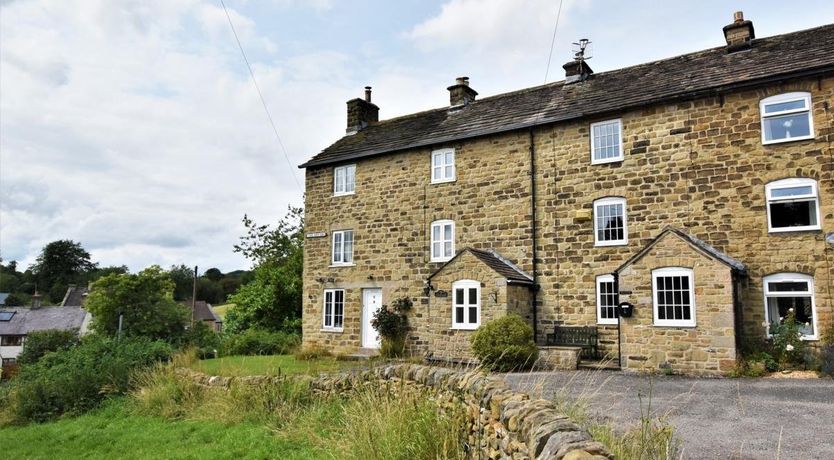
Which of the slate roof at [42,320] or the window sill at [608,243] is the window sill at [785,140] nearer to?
the window sill at [608,243]

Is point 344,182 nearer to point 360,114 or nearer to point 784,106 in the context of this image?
point 360,114

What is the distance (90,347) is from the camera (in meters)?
17.2

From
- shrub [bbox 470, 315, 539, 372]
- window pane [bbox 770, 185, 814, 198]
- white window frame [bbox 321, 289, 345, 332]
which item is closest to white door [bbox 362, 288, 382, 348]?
white window frame [bbox 321, 289, 345, 332]

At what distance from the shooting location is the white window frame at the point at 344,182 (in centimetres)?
2183

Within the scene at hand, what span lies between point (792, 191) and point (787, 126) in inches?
67.9

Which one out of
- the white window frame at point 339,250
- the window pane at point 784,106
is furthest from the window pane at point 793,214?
the white window frame at point 339,250

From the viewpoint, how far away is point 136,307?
96.7 ft

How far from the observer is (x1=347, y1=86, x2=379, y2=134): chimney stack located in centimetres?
2433

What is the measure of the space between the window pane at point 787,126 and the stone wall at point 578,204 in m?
0.22

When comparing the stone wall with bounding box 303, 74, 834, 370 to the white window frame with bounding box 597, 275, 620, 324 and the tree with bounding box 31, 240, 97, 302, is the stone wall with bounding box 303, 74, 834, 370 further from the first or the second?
the tree with bounding box 31, 240, 97, 302

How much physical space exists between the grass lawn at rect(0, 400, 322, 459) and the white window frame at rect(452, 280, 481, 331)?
795 cm

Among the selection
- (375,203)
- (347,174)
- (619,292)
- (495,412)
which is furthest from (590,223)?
(495,412)

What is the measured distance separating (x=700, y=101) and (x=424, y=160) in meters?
8.99

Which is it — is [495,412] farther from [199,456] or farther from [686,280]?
[686,280]
